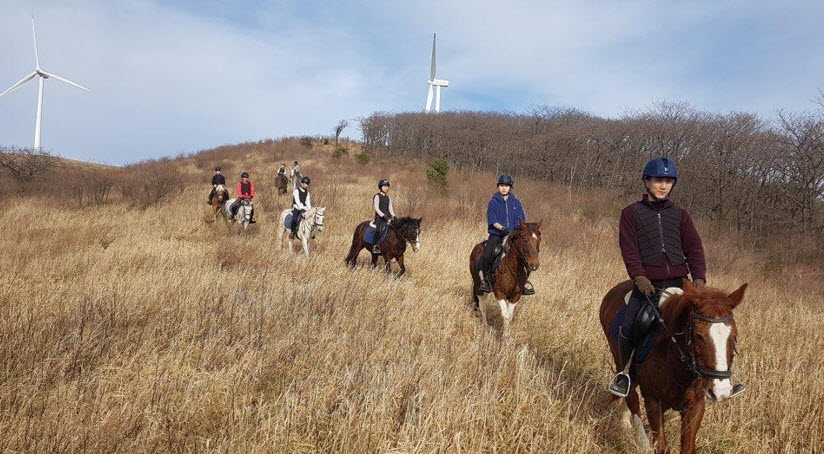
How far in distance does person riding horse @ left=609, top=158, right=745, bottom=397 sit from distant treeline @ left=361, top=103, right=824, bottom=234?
1958 centimetres

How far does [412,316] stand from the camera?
5465 mm

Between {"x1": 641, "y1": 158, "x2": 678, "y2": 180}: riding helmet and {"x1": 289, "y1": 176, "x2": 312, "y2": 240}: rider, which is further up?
{"x1": 641, "y1": 158, "x2": 678, "y2": 180}: riding helmet

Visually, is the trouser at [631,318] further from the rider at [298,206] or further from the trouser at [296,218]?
the trouser at [296,218]

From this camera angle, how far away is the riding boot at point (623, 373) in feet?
9.59

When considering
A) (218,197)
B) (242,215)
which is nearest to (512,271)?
(242,215)

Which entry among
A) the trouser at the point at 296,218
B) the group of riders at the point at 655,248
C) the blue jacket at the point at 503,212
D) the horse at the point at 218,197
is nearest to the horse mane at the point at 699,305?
the group of riders at the point at 655,248

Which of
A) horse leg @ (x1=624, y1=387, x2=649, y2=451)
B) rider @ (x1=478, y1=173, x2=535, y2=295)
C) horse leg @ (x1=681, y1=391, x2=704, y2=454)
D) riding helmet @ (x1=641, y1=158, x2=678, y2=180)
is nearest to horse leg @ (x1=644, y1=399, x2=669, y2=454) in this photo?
horse leg @ (x1=681, y1=391, x2=704, y2=454)

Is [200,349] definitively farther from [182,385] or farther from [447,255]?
[447,255]

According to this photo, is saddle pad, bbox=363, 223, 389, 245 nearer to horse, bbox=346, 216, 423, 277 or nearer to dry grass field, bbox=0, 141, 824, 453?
horse, bbox=346, 216, 423, 277

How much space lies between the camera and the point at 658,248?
308 centimetres

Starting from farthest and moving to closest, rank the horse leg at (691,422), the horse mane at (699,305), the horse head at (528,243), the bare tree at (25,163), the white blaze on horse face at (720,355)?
the bare tree at (25,163), the horse head at (528,243), the horse leg at (691,422), the horse mane at (699,305), the white blaze on horse face at (720,355)

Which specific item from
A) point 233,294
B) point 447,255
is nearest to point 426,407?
point 233,294

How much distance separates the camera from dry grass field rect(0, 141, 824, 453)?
2.68 metres

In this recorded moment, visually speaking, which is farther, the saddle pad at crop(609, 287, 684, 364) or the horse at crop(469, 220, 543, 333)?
the horse at crop(469, 220, 543, 333)
